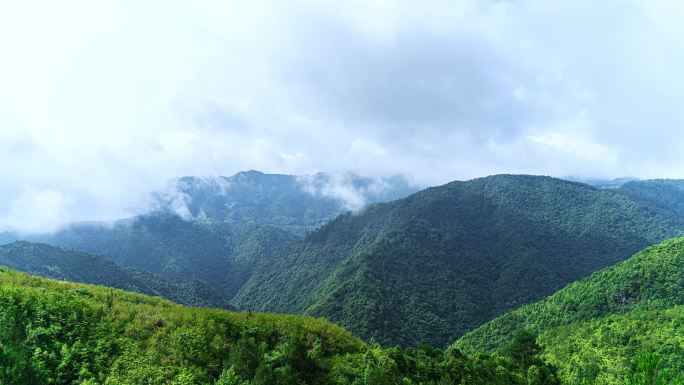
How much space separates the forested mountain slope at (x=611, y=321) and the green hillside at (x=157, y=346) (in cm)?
3349

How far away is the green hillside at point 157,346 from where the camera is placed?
28297mm

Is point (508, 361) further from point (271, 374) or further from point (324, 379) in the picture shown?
point (271, 374)

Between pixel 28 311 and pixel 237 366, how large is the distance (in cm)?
1724

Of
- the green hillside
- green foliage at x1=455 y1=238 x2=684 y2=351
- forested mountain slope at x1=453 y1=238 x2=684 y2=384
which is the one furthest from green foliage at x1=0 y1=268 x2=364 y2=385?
green foliage at x1=455 y1=238 x2=684 y2=351

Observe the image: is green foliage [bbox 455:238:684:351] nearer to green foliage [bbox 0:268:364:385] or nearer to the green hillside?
the green hillside

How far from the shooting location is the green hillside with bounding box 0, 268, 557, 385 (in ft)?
92.8

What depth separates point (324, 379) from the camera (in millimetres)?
34188

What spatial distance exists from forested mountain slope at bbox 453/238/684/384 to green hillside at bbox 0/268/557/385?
33.5 meters

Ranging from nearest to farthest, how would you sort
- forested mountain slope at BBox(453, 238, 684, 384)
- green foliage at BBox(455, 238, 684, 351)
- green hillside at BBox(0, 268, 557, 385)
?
1. green hillside at BBox(0, 268, 557, 385)
2. forested mountain slope at BBox(453, 238, 684, 384)
3. green foliage at BBox(455, 238, 684, 351)

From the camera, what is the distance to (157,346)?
3188 cm

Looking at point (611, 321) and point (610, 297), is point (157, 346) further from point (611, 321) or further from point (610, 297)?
point (610, 297)

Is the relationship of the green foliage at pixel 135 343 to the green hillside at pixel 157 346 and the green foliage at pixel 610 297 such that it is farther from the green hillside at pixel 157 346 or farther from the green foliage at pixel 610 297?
→ the green foliage at pixel 610 297

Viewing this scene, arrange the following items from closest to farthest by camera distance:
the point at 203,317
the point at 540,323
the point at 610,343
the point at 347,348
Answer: the point at 203,317, the point at 347,348, the point at 610,343, the point at 540,323

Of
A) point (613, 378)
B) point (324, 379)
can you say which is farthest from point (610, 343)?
point (324, 379)
